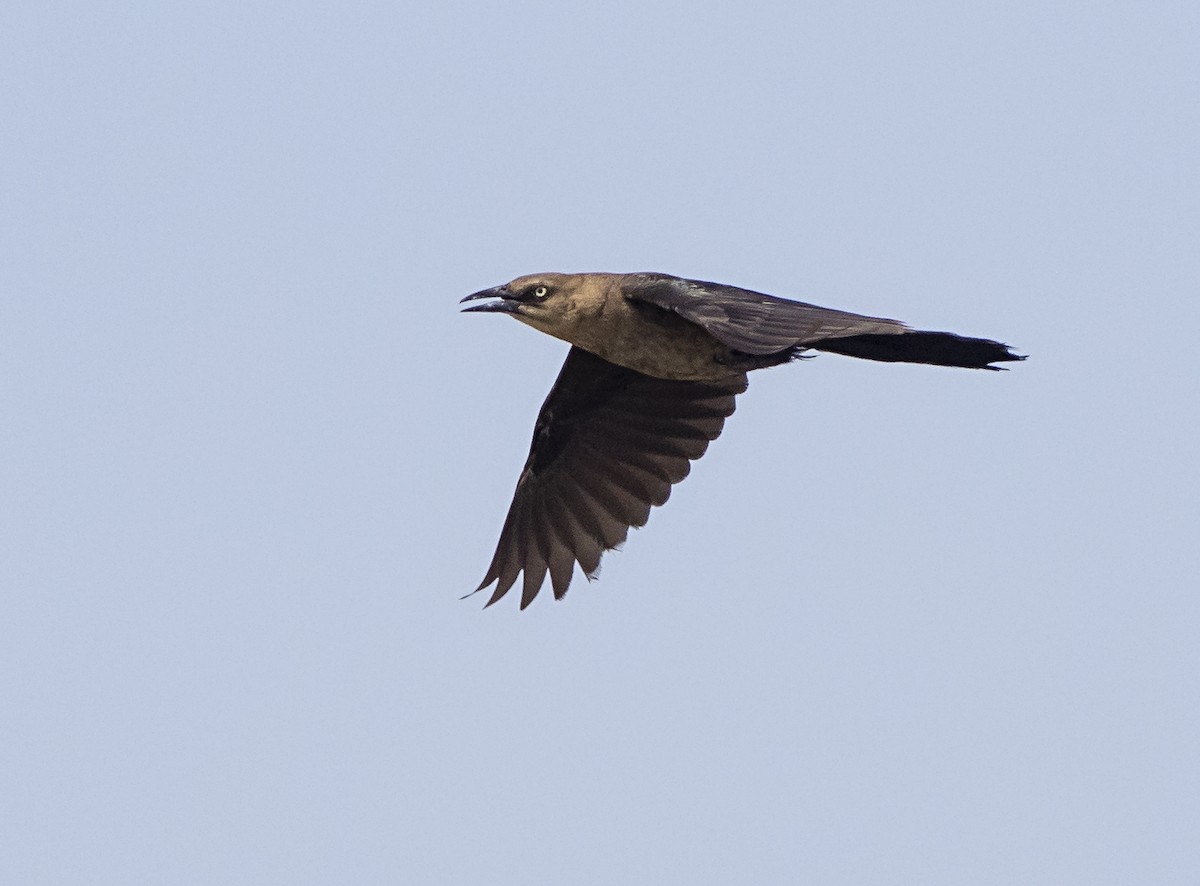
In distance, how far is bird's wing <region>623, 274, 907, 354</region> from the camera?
8.75 metres

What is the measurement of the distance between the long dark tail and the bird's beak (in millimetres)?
1751

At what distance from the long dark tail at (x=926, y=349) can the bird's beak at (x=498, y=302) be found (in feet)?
A: 5.75

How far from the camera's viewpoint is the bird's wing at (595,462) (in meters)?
11.6

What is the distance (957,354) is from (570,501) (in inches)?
121

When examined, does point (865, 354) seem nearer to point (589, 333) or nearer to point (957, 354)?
point (957, 354)

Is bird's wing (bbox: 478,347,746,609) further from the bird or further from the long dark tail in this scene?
the long dark tail

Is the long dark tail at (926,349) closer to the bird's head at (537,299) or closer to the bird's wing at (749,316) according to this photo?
the bird's wing at (749,316)

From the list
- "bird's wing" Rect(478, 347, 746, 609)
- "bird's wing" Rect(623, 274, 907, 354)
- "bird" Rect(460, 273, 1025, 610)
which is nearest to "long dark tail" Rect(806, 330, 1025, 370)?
"bird" Rect(460, 273, 1025, 610)

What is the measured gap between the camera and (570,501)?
11.8m

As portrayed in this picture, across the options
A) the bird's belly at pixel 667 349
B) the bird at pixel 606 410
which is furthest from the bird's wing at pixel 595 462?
the bird's belly at pixel 667 349

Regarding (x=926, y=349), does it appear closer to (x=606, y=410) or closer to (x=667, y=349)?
(x=667, y=349)

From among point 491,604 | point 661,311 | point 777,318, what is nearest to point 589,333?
point 661,311

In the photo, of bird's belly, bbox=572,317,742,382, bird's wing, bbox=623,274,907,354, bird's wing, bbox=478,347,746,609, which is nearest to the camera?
bird's wing, bbox=623,274,907,354

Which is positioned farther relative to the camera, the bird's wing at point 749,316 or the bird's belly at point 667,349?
the bird's belly at point 667,349
